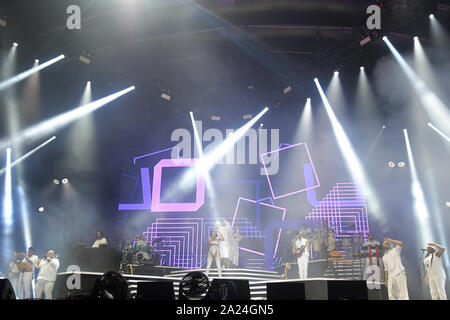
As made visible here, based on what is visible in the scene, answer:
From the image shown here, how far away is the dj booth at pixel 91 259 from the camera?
32.6 feet

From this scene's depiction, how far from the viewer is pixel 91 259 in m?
9.99

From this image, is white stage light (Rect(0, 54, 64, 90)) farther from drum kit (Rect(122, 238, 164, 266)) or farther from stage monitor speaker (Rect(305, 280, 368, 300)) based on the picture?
stage monitor speaker (Rect(305, 280, 368, 300))

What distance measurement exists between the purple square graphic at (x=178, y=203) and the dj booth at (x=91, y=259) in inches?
193

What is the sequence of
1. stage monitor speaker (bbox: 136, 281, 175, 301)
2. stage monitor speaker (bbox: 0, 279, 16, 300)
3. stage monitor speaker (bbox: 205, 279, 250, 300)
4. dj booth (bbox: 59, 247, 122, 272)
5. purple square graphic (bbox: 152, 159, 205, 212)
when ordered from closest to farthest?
1. stage monitor speaker (bbox: 0, 279, 16, 300)
2. stage monitor speaker (bbox: 205, 279, 250, 300)
3. stage monitor speaker (bbox: 136, 281, 175, 301)
4. dj booth (bbox: 59, 247, 122, 272)
5. purple square graphic (bbox: 152, 159, 205, 212)

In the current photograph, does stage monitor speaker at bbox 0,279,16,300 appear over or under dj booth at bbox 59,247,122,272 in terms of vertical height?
over

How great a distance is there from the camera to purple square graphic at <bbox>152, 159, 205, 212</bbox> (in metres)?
15.0

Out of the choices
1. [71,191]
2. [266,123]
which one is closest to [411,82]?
[266,123]

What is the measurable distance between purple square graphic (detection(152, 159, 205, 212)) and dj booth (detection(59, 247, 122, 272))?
4.90m

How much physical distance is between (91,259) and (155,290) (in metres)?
6.38

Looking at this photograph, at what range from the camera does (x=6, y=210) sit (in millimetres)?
12469

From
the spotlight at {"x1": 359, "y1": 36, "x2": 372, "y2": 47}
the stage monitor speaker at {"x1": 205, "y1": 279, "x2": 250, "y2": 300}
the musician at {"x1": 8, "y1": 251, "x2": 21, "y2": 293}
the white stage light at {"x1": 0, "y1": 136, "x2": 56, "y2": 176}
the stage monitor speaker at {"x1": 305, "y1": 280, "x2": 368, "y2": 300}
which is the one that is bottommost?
the musician at {"x1": 8, "y1": 251, "x2": 21, "y2": 293}

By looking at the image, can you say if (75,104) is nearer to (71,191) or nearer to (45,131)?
(45,131)

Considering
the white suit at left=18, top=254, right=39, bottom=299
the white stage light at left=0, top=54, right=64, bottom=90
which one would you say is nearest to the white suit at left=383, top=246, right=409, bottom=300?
the white suit at left=18, top=254, right=39, bottom=299
